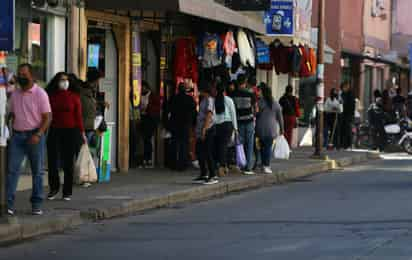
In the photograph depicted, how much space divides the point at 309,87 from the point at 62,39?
64.1 ft

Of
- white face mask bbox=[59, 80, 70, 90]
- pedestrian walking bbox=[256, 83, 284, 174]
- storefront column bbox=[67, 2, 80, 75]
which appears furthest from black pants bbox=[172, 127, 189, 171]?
white face mask bbox=[59, 80, 70, 90]

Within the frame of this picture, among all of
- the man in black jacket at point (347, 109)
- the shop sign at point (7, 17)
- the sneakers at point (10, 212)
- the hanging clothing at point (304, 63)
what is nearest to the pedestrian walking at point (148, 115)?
the hanging clothing at point (304, 63)

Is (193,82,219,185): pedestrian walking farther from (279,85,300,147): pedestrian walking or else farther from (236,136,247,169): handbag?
(279,85,300,147): pedestrian walking

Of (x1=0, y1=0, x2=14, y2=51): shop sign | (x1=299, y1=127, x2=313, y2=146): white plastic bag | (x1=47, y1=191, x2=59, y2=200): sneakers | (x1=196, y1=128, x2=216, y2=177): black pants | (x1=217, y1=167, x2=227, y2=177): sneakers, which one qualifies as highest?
(x1=0, y1=0, x2=14, y2=51): shop sign

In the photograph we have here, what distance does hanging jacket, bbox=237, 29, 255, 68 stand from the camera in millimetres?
23906

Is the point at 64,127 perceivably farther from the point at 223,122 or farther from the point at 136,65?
Answer: the point at 136,65

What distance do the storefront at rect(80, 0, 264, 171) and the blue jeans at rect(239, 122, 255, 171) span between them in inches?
81.6

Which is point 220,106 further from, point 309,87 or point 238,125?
point 309,87

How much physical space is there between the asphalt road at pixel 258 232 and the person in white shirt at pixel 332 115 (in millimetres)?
→ 12414

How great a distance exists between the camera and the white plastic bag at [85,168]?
17.2 meters

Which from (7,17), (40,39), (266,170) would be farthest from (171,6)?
(7,17)

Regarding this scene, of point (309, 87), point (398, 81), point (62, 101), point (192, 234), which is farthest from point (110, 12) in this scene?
point (398, 81)

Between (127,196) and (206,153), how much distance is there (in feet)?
9.30

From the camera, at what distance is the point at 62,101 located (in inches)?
603
